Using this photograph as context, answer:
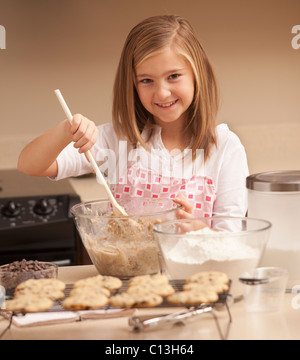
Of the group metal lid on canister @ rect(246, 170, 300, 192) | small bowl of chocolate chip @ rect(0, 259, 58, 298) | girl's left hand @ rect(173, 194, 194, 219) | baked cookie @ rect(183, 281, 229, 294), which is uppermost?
metal lid on canister @ rect(246, 170, 300, 192)

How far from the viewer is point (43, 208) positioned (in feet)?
7.17

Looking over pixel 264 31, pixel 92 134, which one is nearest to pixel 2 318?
pixel 92 134

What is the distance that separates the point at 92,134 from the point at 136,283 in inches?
16.7

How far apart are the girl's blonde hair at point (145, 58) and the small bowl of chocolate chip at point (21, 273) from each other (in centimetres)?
60

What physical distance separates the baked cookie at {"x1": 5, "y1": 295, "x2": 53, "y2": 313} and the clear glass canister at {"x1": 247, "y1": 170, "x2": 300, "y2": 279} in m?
0.41

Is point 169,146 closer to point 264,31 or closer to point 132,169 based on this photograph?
point 132,169

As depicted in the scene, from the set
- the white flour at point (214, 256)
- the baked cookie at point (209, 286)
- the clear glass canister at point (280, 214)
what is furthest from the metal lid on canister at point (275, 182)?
the baked cookie at point (209, 286)

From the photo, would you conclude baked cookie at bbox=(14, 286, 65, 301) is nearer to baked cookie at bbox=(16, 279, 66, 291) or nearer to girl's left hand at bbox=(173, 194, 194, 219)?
baked cookie at bbox=(16, 279, 66, 291)

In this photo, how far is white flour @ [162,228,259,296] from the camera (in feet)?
2.91

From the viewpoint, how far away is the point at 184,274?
910 mm

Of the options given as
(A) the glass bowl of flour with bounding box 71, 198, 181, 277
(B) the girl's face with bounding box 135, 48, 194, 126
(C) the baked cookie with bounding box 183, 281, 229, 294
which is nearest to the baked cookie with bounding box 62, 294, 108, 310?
(C) the baked cookie with bounding box 183, 281, 229, 294

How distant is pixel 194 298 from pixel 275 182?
298 millimetres

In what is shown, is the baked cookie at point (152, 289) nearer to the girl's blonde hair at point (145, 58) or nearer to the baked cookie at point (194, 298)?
the baked cookie at point (194, 298)

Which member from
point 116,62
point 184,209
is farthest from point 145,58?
point 116,62
